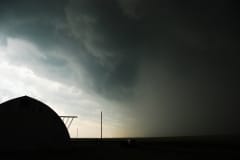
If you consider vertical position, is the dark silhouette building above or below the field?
above

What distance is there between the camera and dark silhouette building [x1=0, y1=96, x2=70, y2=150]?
35750 millimetres

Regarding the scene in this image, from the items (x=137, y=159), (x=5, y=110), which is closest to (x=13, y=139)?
(x=5, y=110)

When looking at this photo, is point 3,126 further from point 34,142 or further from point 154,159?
point 154,159

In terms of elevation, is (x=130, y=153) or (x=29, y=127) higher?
(x=29, y=127)

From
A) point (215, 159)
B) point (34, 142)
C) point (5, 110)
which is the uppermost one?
point (5, 110)

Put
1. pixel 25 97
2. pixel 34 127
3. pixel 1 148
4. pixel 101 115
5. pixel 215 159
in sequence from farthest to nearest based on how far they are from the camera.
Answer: pixel 101 115, pixel 25 97, pixel 34 127, pixel 1 148, pixel 215 159

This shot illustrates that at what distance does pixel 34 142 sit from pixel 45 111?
5.93 meters

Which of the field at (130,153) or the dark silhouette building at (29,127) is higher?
the dark silhouette building at (29,127)

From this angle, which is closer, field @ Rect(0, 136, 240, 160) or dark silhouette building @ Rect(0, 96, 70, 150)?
field @ Rect(0, 136, 240, 160)

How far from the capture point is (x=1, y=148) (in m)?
34.9

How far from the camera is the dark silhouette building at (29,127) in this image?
35750 millimetres

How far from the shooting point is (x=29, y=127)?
37.2 m

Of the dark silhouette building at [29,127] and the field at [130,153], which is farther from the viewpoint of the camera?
the dark silhouette building at [29,127]

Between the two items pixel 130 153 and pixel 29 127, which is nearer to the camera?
pixel 29 127
